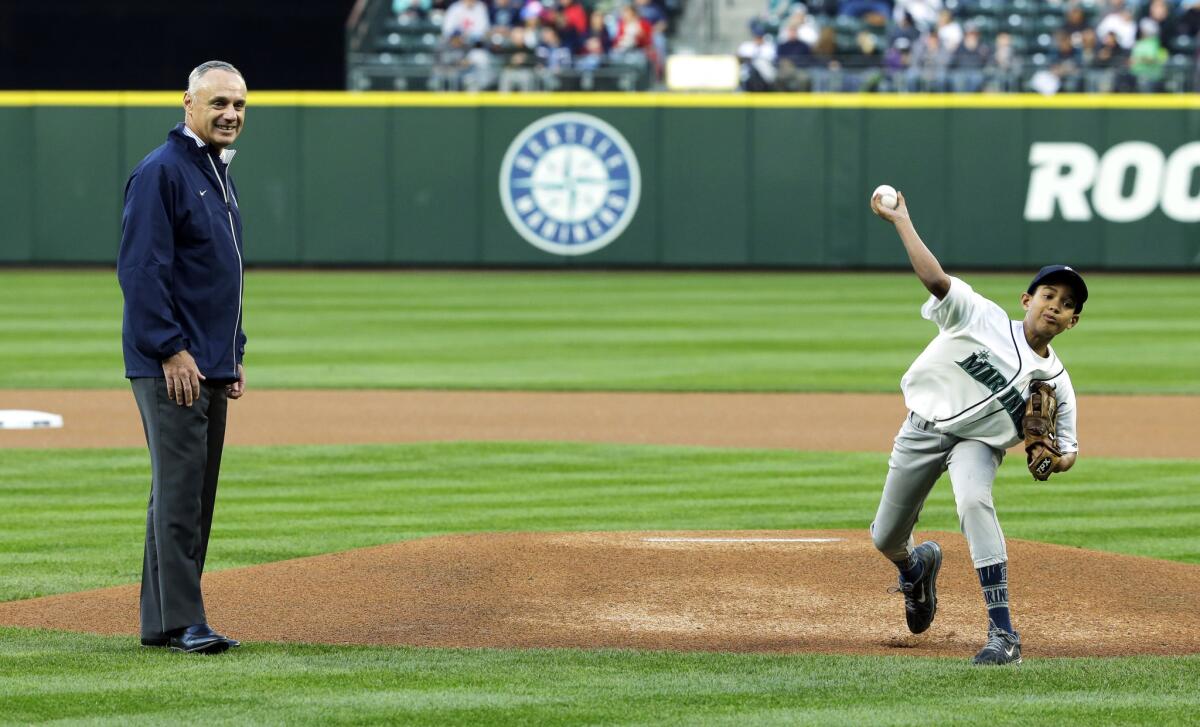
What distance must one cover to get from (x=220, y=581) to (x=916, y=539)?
313cm

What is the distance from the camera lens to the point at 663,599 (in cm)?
714

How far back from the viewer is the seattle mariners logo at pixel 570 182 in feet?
87.1

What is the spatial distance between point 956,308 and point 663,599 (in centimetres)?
180

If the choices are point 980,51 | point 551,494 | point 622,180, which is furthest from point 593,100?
point 551,494

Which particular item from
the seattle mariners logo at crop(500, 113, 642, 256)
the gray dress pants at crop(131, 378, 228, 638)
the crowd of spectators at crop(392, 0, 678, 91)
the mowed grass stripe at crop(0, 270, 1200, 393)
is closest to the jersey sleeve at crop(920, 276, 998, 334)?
the gray dress pants at crop(131, 378, 228, 638)

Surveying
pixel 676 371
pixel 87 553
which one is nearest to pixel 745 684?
pixel 87 553

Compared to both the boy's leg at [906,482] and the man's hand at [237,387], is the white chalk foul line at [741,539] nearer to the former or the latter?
the boy's leg at [906,482]

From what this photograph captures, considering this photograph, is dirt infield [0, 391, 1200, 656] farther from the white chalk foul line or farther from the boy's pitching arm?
the boy's pitching arm

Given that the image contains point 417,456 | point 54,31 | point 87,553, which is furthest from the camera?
point 54,31

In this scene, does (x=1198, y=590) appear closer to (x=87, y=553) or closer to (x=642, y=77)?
(x=87, y=553)

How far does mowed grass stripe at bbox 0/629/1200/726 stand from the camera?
4.95 metres

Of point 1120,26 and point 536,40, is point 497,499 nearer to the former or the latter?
point 536,40

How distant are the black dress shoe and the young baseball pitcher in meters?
2.40

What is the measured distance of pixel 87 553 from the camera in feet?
27.2
